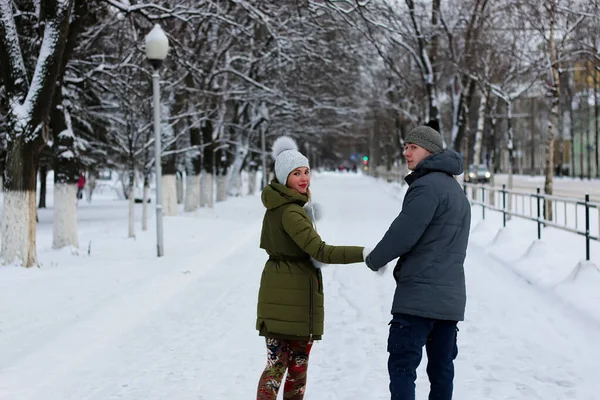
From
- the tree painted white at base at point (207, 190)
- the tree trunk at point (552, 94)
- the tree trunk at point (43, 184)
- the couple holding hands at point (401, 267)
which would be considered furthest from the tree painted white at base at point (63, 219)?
the tree trunk at point (43, 184)

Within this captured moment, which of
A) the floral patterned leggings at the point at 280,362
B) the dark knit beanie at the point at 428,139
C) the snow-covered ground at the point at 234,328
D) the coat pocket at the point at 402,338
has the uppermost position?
the dark knit beanie at the point at 428,139

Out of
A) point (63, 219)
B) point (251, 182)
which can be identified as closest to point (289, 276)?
point (63, 219)

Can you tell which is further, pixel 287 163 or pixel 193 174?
pixel 193 174

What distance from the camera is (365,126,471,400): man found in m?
4.14

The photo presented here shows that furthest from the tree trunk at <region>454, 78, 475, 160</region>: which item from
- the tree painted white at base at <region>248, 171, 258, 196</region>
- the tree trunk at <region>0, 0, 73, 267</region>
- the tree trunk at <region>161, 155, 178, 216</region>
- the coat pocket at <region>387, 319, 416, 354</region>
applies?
Answer: the coat pocket at <region>387, 319, 416, 354</region>

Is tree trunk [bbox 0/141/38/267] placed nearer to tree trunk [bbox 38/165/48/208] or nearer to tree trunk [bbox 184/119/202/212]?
tree trunk [bbox 184/119/202/212]

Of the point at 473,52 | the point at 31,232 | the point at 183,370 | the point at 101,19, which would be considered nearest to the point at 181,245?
the point at 31,232

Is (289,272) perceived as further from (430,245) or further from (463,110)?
(463,110)

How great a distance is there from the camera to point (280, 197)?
4.37 meters

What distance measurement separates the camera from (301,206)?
14.6ft

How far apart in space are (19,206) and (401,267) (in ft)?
30.1

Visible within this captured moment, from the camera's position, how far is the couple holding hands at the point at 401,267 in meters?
4.17

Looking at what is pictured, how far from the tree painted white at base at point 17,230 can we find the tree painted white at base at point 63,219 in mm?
3220

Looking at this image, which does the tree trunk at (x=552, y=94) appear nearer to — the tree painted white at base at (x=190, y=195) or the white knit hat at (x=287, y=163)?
the tree painted white at base at (x=190, y=195)
